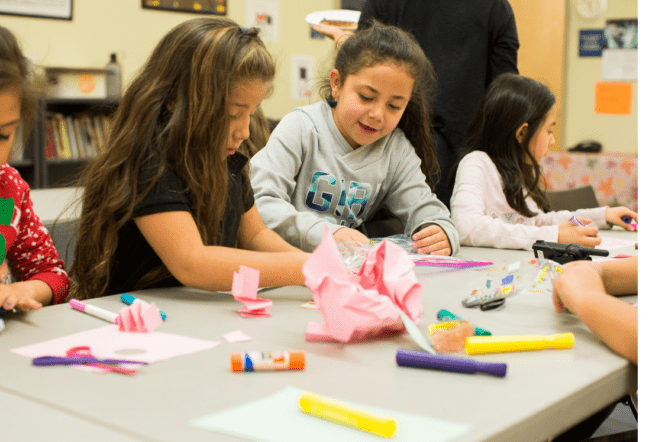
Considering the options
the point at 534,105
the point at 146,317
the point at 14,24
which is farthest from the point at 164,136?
the point at 14,24

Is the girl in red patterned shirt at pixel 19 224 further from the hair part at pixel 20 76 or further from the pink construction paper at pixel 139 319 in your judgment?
the pink construction paper at pixel 139 319

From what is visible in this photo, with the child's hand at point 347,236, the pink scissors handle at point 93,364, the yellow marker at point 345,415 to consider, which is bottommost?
the pink scissors handle at point 93,364

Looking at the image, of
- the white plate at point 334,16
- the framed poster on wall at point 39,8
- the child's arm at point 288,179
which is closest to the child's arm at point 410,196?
the child's arm at point 288,179

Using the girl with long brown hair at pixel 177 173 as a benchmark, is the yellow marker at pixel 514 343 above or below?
below

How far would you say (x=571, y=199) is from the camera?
219 centimetres

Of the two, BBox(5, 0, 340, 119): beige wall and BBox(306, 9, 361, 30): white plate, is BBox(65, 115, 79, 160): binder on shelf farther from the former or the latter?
BBox(306, 9, 361, 30): white plate

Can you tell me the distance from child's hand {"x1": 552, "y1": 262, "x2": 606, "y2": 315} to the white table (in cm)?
3

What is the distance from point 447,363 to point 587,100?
4323 mm

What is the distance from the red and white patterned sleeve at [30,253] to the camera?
1.05 metres

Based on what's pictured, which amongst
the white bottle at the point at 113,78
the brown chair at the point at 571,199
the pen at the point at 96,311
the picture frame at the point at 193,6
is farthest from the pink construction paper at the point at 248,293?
the picture frame at the point at 193,6

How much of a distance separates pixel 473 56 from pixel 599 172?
2.26 m

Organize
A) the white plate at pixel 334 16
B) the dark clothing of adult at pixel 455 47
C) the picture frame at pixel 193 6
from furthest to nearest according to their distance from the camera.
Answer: the picture frame at pixel 193 6
the white plate at pixel 334 16
the dark clothing of adult at pixel 455 47

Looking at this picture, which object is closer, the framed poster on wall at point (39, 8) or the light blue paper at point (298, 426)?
the light blue paper at point (298, 426)

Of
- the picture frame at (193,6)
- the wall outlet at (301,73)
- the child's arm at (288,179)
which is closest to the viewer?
the child's arm at (288,179)
